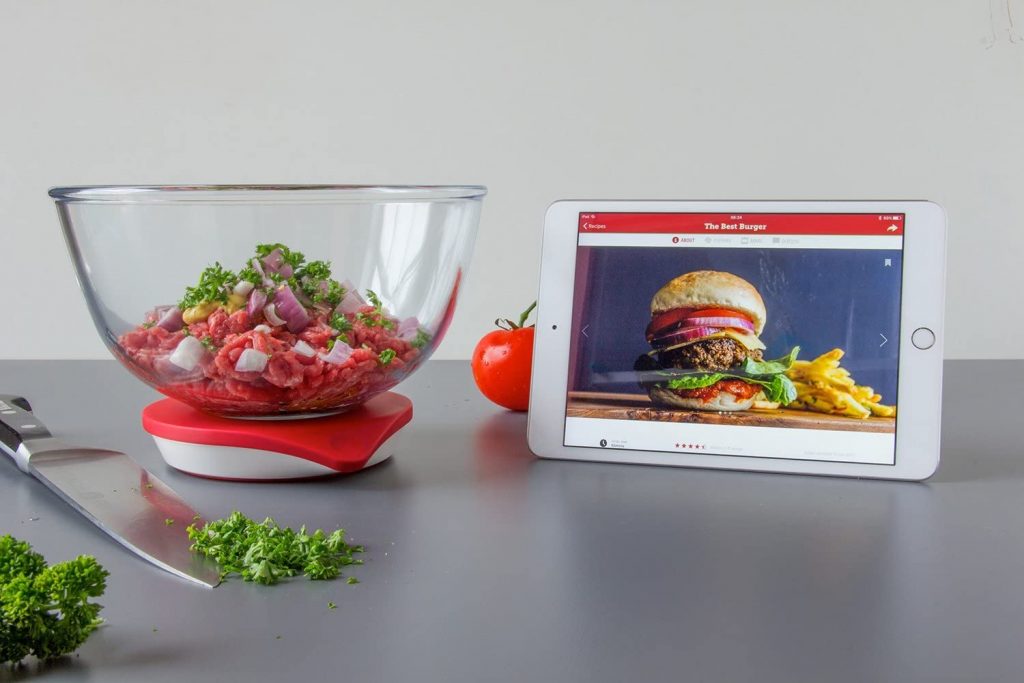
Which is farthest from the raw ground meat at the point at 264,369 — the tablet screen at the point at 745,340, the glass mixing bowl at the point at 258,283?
the tablet screen at the point at 745,340

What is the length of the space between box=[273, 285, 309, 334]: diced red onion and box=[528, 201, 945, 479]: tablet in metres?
0.24

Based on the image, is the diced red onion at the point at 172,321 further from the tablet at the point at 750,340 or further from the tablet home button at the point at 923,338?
the tablet home button at the point at 923,338

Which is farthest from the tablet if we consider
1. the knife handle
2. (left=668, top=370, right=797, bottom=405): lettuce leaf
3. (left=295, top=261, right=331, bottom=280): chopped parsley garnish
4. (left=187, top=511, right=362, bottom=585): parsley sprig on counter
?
the knife handle

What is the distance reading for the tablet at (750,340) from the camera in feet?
3.12

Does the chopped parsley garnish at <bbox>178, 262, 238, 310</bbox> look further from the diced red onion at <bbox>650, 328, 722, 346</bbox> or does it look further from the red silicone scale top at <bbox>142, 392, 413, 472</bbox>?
the diced red onion at <bbox>650, 328, 722, 346</bbox>

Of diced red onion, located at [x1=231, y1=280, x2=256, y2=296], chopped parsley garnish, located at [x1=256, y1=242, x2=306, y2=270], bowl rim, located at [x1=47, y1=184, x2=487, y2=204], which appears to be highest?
bowl rim, located at [x1=47, y1=184, x2=487, y2=204]

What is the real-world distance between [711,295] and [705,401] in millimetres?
100

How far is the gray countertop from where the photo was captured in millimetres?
570

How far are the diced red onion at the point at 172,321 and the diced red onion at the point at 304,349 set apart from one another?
0.12m

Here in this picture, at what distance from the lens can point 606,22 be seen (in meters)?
Result: 2.91

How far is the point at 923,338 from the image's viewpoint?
95cm

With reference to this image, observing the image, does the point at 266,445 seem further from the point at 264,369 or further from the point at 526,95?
the point at 526,95

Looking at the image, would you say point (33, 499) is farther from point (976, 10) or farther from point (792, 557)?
point (976, 10)

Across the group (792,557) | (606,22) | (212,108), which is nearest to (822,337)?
(792,557)
